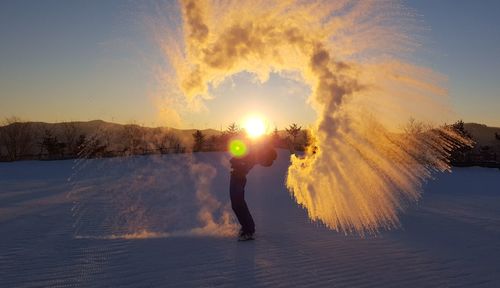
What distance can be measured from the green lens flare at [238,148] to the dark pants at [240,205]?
0.44 metres

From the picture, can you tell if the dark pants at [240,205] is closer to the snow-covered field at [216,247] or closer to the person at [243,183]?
the person at [243,183]

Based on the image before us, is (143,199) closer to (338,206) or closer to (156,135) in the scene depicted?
(338,206)

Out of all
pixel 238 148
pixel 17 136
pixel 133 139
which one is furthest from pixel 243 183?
pixel 17 136

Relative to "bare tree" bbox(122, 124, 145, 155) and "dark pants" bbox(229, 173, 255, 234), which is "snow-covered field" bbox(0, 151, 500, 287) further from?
"bare tree" bbox(122, 124, 145, 155)

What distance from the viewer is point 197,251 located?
764cm

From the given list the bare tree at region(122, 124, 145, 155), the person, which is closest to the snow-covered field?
the person

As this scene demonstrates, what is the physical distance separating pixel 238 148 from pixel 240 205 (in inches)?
47.0

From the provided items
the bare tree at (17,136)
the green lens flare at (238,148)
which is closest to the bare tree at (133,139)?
the bare tree at (17,136)

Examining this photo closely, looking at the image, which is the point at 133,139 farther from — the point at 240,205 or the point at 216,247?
the point at 216,247

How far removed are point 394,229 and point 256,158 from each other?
376cm

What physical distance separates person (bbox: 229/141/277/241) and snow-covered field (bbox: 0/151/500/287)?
354 millimetres

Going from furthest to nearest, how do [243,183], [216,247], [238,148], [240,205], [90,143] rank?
1. [90,143]
2. [238,148]
3. [243,183]
4. [240,205]
5. [216,247]

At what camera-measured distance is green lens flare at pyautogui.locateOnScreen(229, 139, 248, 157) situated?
29.9 feet

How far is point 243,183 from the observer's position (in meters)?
9.10
